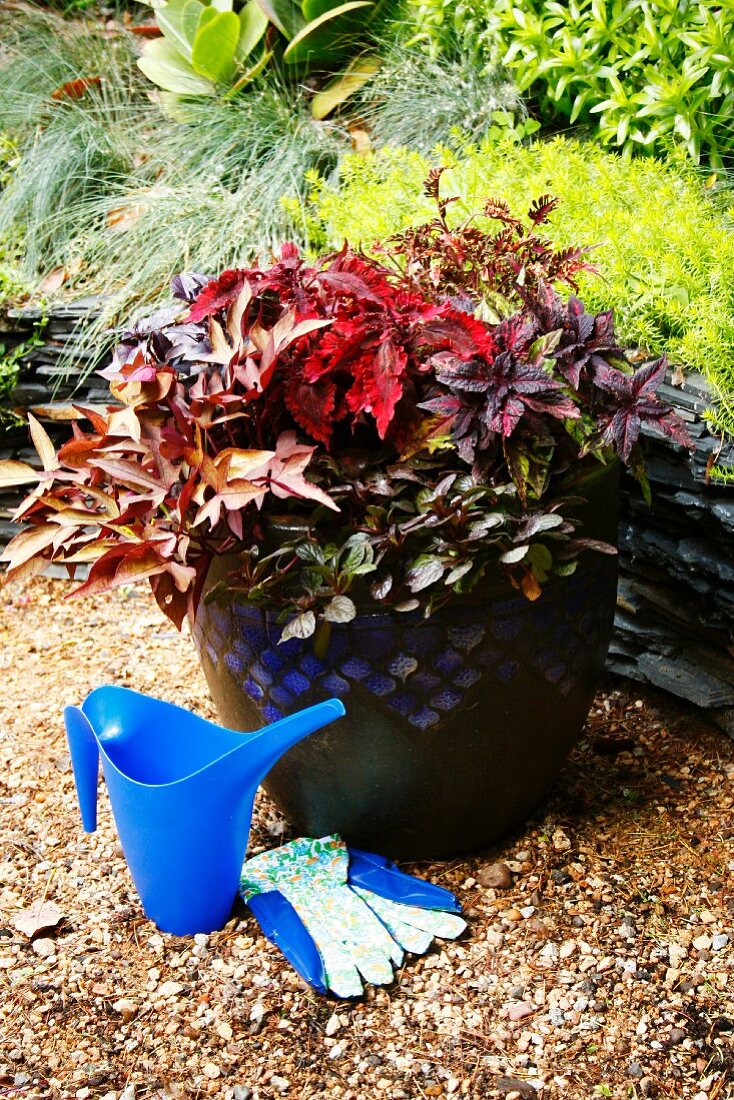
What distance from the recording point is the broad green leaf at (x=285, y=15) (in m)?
3.68

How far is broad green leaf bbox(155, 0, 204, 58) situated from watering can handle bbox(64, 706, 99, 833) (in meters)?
2.91

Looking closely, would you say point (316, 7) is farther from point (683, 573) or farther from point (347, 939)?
point (347, 939)

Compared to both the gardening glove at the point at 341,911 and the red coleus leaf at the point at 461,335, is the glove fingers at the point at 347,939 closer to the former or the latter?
the gardening glove at the point at 341,911

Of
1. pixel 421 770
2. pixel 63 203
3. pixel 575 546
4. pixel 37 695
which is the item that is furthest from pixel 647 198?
pixel 63 203

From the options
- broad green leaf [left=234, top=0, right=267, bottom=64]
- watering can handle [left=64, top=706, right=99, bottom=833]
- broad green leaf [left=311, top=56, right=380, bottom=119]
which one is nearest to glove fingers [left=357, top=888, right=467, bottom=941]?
watering can handle [left=64, top=706, right=99, bottom=833]

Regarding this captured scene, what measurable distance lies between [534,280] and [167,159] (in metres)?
2.35

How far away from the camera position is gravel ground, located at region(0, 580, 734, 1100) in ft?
4.99

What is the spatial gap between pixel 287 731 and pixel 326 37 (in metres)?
2.98

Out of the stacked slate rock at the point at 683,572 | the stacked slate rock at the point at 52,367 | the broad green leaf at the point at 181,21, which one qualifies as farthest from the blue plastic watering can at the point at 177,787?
the broad green leaf at the point at 181,21

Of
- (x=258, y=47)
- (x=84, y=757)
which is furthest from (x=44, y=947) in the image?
(x=258, y=47)

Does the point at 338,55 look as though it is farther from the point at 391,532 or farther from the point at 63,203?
the point at 391,532

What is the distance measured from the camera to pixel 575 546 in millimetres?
1635

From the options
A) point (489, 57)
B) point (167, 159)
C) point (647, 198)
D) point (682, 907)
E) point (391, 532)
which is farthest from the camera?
point (167, 159)

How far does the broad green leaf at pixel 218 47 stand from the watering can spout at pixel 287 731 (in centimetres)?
277
